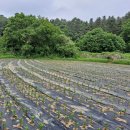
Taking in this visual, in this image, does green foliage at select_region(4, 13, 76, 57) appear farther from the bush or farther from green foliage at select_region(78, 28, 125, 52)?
green foliage at select_region(78, 28, 125, 52)

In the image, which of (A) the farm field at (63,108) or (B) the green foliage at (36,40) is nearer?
(A) the farm field at (63,108)

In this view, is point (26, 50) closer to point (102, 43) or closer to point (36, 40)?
point (36, 40)

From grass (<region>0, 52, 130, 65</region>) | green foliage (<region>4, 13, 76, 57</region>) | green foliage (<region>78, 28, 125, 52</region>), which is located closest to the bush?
green foliage (<region>4, 13, 76, 57</region>)

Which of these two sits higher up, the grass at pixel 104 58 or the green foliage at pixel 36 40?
the green foliage at pixel 36 40

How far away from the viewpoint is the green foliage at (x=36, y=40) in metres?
41.1

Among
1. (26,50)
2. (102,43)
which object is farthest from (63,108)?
(102,43)

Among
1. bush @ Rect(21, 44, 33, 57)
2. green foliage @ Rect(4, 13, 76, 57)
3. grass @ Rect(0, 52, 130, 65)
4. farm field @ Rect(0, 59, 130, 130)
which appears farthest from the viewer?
green foliage @ Rect(4, 13, 76, 57)

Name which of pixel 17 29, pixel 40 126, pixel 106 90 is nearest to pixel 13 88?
pixel 106 90

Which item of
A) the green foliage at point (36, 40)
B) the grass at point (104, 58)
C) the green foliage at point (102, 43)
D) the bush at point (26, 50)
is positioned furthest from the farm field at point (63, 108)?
the green foliage at point (102, 43)

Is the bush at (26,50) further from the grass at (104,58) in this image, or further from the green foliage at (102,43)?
the green foliage at (102,43)

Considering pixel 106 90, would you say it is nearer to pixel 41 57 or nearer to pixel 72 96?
pixel 72 96

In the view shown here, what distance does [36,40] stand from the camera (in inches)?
1645

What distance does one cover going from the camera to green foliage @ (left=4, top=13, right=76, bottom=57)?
1619 inches

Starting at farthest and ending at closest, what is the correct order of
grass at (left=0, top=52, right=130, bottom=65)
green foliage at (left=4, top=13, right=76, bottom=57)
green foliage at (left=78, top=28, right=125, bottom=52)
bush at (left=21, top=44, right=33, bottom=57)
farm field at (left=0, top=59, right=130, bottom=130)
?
green foliage at (left=78, top=28, right=125, bottom=52)
green foliage at (left=4, top=13, right=76, bottom=57)
bush at (left=21, top=44, right=33, bottom=57)
grass at (left=0, top=52, right=130, bottom=65)
farm field at (left=0, top=59, right=130, bottom=130)
